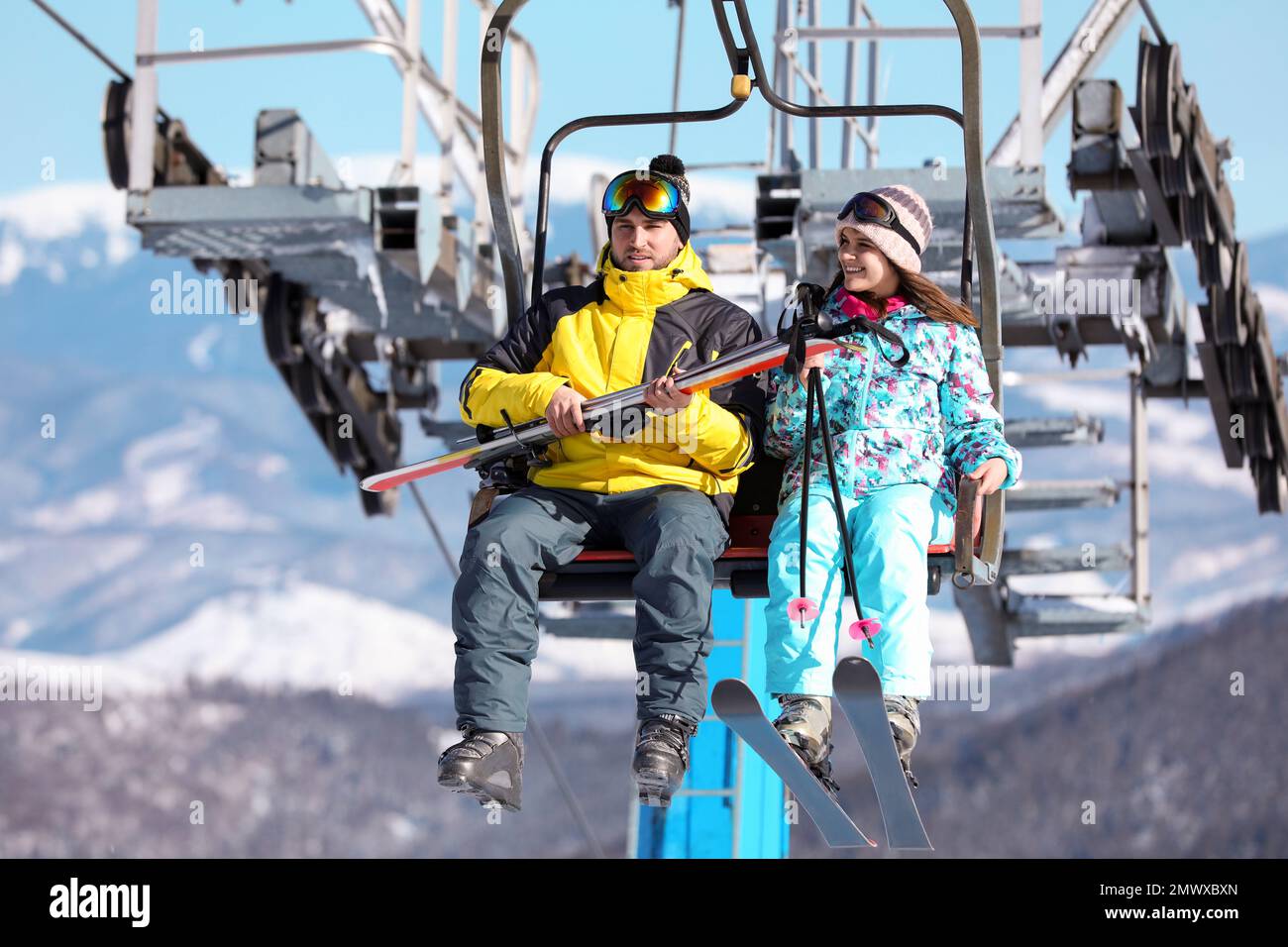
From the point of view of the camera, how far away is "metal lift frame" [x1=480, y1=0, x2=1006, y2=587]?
4590 mm

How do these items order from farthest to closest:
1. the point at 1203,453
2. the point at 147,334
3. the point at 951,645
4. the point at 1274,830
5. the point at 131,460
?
1. the point at 147,334
2. the point at 131,460
3. the point at 1203,453
4. the point at 951,645
5. the point at 1274,830

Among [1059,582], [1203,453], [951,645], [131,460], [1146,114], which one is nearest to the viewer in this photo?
[1146,114]

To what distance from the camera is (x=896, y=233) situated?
179 inches

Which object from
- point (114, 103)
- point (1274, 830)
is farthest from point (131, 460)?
point (114, 103)

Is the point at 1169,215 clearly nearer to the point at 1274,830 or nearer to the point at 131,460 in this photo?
the point at 1274,830

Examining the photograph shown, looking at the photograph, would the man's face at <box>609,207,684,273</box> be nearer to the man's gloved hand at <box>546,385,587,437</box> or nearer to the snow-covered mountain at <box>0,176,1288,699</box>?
the man's gloved hand at <box>546,385,587,437</box>

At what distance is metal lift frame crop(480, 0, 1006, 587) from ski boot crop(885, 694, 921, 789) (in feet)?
0.91

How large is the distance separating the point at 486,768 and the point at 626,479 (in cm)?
75

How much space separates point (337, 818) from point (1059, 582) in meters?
23.7

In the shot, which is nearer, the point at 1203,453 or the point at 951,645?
the point at 951,645

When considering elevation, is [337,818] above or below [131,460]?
below

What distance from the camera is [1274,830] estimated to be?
5256cm

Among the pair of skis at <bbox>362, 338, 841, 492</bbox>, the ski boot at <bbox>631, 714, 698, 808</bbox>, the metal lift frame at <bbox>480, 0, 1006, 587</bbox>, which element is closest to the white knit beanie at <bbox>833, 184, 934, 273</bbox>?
the metal lift frame at <bbox>480, 0, 1006, 587</bbox>

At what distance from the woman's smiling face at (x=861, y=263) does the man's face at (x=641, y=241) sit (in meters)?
0.41
